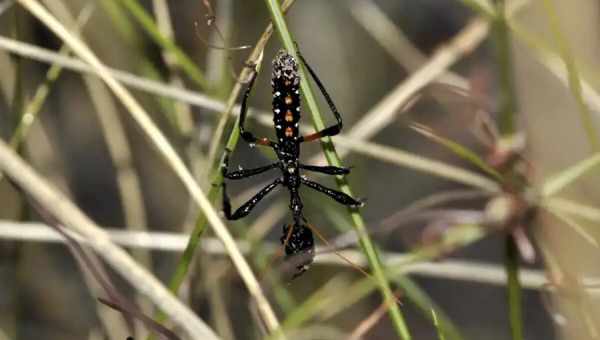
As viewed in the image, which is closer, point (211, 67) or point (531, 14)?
point (531, 14)

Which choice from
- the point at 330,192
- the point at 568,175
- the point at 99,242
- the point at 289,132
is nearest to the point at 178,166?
the point at 99,242

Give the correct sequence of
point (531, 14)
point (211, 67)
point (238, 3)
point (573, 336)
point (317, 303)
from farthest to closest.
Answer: point (238, 3)
point (211, 67)
point (531, 14)
point (317, 303)
point (573, 336)

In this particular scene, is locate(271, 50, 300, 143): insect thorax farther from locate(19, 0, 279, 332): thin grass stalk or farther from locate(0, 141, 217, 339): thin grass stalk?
locate(0, 141, 217, 339): thin grass stalk

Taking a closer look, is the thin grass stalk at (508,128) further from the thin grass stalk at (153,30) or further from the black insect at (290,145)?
the thin grass stalk at (153,30)

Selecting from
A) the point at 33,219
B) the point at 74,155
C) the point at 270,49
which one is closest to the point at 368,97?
the point at 270,49

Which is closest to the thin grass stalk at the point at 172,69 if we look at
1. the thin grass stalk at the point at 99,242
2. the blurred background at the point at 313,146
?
the blurred background at the point at 313,146

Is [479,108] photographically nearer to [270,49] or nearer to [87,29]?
[87,29]

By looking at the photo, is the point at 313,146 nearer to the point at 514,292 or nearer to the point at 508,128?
the point at 508,128
